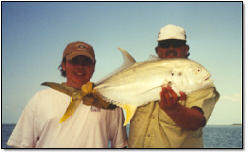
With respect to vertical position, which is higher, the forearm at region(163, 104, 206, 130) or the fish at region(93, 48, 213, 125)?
the fish at region(93, 48, 213, 125)

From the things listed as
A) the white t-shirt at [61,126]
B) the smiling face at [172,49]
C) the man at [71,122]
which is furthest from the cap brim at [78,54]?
the smiling face at [172,49]

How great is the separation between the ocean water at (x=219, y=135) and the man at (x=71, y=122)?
16cm

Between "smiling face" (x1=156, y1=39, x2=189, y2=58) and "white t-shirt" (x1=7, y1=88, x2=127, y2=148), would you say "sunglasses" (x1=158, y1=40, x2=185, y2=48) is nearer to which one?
"smiling face" (x1=156, y1=39, x2=189, y2=58)

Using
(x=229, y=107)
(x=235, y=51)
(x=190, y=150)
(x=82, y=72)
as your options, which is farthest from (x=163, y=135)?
(x=235, y=51)

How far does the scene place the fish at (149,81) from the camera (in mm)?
1666

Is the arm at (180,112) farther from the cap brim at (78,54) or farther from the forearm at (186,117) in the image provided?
the cap brim at (78,54)

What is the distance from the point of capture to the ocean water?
213cm

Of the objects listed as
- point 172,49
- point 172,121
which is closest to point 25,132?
point 172,121

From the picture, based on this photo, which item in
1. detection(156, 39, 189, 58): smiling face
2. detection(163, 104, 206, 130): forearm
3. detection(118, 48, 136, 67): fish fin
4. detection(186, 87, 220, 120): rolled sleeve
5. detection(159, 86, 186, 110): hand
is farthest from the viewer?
detection(156, 39, 189, 58): smiling face

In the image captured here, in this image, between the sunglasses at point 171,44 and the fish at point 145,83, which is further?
the sunglasses at point 171,44

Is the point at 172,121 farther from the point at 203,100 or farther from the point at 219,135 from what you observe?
the point at 219,135

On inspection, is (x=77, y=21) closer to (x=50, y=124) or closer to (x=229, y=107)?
(x=50, y=124)

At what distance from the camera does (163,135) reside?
206 centimetres

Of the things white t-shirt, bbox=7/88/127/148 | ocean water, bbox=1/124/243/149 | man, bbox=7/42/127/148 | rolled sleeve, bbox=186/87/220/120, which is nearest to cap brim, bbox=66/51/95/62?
man, bbox=7/42/127/148
